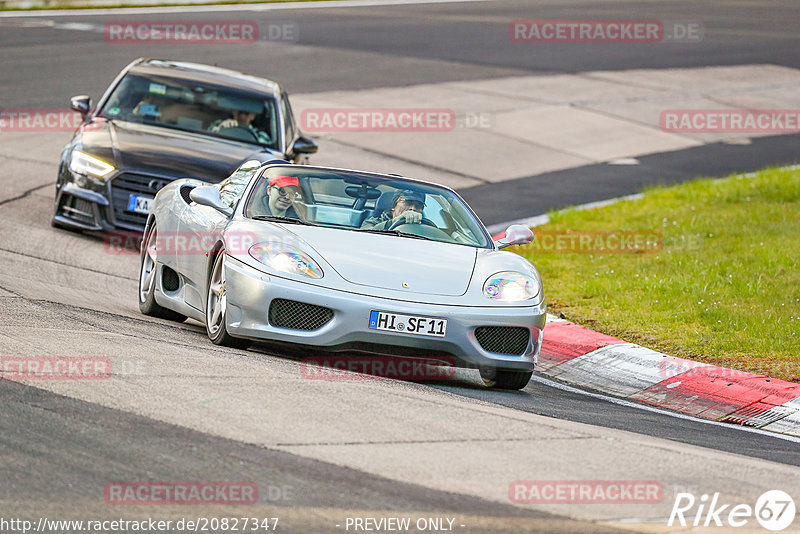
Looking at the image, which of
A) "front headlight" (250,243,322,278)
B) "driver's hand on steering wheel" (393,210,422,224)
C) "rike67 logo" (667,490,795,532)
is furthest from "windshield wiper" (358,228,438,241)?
"rike67 logo" (667,490,795,532)

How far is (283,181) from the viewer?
8.66 metres

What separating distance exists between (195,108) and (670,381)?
6599mm

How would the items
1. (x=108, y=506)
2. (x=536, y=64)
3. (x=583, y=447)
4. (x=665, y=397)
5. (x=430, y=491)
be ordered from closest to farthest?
(x=108, y=506)
(x=430, y=491)
(x=583, y=447)
(x=665, y=397)
(x=536, y=64)

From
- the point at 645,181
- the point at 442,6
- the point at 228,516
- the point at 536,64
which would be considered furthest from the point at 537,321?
the point at 442,6

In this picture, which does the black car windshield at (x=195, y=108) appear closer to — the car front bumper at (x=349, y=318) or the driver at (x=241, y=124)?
the driver at (x=241, y=124)

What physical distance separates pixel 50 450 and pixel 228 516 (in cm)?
98

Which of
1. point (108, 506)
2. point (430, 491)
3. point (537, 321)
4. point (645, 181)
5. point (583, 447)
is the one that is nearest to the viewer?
point (108, 506)

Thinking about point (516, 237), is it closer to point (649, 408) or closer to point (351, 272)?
point (649, 408)

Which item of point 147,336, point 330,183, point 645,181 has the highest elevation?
point 330,183

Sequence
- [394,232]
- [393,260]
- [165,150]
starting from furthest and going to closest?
[165,150] → [394,232] → [393,260]

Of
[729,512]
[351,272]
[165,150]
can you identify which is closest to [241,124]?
[165,150]

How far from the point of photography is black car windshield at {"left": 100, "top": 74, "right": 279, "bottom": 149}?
13.2 meters

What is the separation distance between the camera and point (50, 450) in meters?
5.30

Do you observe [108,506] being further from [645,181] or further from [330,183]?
[645,181]
